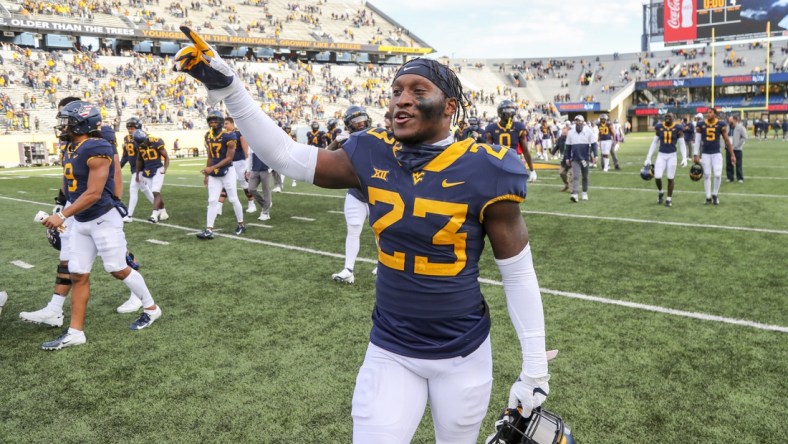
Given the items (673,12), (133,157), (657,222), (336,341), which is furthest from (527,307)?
(673,12)

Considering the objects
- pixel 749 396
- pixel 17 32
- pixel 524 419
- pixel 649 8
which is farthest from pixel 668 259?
pixel 649 8

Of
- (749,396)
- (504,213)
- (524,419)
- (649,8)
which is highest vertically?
(649,8)

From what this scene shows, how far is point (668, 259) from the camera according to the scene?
755 centimetres

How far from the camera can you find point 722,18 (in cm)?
5212

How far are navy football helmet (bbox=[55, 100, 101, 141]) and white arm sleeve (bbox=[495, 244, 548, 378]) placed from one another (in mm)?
4020

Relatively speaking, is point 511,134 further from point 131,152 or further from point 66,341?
point 66,341

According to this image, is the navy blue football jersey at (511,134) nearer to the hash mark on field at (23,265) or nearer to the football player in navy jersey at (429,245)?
the hash mark on field at (23,265)

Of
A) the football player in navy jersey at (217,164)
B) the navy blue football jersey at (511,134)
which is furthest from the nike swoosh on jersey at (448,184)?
the navy blue football jersey at (511,134)

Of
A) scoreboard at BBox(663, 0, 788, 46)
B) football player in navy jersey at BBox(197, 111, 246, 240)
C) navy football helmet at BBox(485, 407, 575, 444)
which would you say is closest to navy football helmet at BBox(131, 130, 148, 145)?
football player in navy jersey at BBox(197, 111, 246, 240)

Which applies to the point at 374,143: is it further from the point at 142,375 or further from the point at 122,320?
the point at 122,320

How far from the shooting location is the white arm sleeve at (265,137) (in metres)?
2.03

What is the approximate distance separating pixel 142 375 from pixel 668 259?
6.18 metres

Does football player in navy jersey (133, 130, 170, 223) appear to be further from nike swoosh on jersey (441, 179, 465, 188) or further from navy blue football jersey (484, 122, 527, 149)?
nike swoosh on jersey (441, 179, 465, 188)

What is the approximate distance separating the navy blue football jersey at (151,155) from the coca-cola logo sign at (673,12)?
175ft
